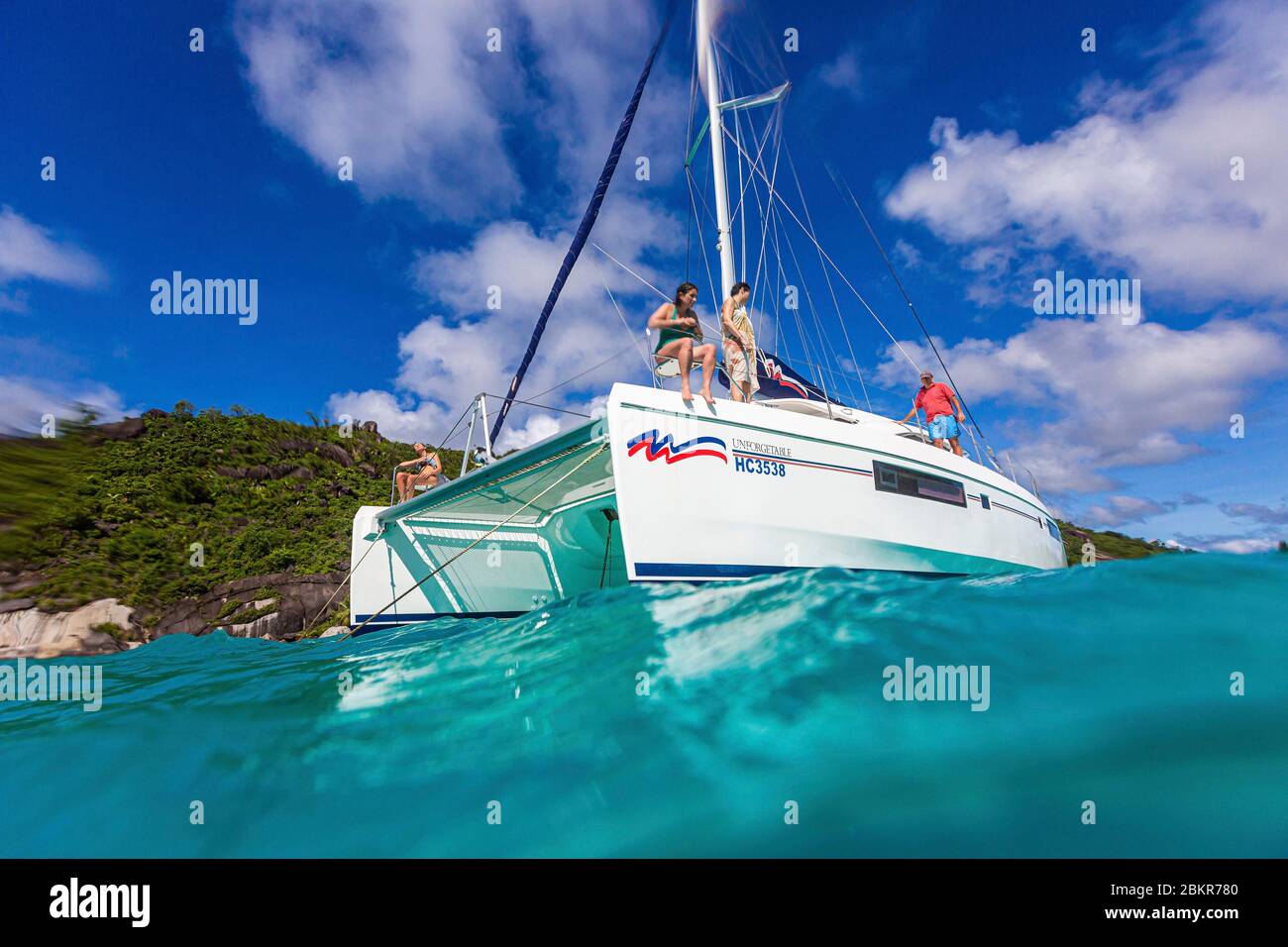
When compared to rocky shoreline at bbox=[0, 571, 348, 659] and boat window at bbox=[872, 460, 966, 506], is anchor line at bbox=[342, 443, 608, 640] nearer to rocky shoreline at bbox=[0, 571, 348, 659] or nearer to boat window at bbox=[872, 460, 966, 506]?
boat window at bbox=[872, 460, 966, 506]

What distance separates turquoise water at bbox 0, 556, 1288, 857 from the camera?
130 cm

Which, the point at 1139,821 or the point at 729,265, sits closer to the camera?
the point at 1139,821

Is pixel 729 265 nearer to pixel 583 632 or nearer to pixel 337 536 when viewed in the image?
pixel 583 632

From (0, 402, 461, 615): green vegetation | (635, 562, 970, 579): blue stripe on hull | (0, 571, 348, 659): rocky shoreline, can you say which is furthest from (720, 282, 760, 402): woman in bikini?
(0, 402, 461, 615): green vegetation

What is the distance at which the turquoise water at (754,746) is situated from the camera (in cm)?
130

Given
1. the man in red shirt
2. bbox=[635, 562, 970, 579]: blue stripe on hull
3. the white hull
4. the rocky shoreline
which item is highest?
the man in red shirt

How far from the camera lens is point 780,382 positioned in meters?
7.08

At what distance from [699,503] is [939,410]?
4202 mm

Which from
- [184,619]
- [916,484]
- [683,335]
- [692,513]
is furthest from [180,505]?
[916,484]

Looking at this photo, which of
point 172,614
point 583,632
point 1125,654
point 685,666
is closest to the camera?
point 1125,654

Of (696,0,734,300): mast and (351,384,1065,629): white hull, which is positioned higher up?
(696,0,734,300): mast
